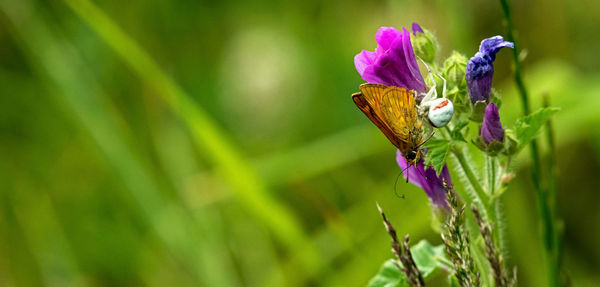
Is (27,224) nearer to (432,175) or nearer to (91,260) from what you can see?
(91,260)

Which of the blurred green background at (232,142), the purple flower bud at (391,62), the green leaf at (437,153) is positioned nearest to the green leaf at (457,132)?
the green leaf at (437,153)

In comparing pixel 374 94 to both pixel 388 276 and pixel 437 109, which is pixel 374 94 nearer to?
pixel 437 109

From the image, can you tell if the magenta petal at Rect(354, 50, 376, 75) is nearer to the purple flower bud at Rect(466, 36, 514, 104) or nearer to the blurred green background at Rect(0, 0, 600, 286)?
the purple flower bud at Rect(466, 36, 514, 104)

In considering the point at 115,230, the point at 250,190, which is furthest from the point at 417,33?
the point at 115,230

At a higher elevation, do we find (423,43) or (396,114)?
(423,43)

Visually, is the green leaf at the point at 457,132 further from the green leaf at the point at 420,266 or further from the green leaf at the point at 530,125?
the green leaf at the point at 420,266

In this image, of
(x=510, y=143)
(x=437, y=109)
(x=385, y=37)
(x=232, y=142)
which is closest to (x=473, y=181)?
(x=510, y=143)
